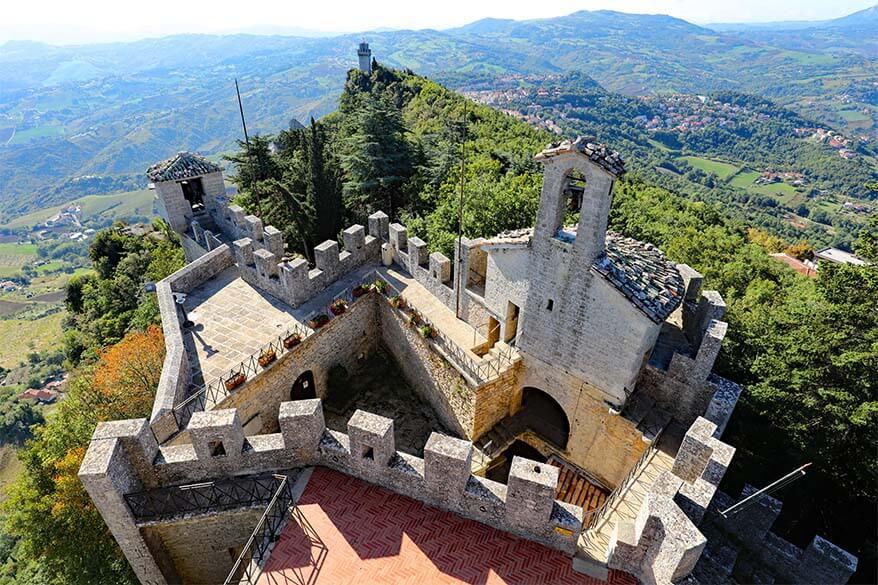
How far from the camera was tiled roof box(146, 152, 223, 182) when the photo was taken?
19.3 m

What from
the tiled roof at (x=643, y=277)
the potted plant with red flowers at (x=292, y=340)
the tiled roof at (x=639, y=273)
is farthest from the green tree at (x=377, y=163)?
the tiled roof at (x=643, y=277)

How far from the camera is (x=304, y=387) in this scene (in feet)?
49.5

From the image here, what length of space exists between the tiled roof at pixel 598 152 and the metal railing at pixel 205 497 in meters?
9.30

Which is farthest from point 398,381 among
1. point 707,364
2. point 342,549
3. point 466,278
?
point 707,364

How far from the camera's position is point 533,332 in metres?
13.1

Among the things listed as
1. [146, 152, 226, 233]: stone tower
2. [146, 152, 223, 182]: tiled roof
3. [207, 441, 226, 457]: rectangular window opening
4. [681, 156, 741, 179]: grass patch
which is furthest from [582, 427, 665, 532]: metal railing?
[681, 156, 741, 179]: grass patch

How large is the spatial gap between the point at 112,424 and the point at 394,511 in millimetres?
5686

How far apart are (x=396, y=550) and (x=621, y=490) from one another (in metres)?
5.67

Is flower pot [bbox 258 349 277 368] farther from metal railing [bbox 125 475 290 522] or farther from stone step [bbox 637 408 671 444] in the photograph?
stone step [bbox 637 408 671 444]

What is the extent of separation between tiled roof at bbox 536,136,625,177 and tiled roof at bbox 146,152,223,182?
54.4ft

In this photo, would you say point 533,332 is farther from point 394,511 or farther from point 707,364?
point 394,511

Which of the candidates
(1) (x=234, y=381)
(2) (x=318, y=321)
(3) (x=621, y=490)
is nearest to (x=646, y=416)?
(3) (x=621, y=490)

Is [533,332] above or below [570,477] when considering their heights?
above

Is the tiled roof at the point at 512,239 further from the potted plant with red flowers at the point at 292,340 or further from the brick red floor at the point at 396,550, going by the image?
the brick red floor at the point at 396,550
